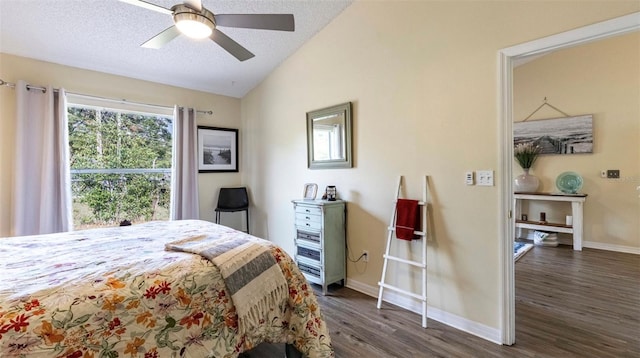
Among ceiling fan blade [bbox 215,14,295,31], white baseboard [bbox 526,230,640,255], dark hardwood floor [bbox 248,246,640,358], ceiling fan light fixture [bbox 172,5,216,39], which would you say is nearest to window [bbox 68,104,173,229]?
Result: ceiling fan light fixture [bbox 172,5,216,39]

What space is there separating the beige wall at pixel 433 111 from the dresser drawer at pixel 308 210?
0.38 metres

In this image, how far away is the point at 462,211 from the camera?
2287mm

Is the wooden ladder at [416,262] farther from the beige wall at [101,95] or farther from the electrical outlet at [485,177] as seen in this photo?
the beige wall at [101,95]

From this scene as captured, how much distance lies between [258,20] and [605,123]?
5.16 m

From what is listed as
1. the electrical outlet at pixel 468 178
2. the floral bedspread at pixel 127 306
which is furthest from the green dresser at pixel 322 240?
the electrical outlet at pixel 468 178

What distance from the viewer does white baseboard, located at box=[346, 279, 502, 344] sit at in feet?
6.98

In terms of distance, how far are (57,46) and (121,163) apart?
136 cm

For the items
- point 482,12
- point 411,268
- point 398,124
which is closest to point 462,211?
point 411,268

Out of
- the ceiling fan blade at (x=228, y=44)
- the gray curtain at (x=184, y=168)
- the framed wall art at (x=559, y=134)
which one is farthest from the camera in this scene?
the framed wall art at (x=559, y=134)

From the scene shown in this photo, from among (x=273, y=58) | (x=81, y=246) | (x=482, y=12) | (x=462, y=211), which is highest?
(x=273, y=58)

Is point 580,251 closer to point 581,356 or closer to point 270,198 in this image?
point 581,356

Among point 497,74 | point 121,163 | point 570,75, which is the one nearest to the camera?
point 497,74

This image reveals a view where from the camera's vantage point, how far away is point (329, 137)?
3.26 metres

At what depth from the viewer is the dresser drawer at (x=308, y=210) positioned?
2939mm
